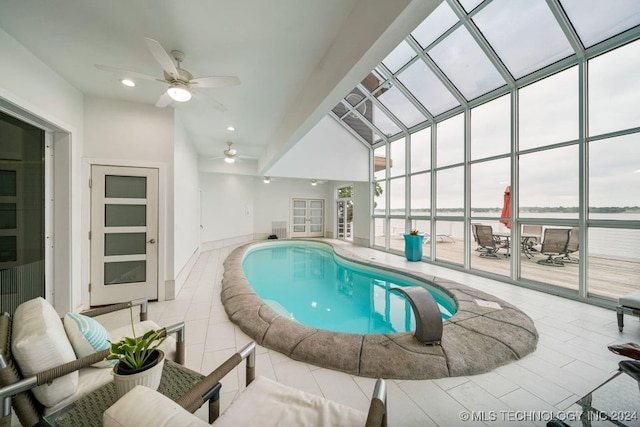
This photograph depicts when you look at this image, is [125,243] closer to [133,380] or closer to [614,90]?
[133,380]

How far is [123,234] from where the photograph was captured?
11.5 ft

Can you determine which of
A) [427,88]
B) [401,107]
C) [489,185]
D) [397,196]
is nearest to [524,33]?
[427,88]

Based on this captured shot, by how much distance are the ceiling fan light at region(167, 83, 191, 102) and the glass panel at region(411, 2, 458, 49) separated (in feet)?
12.3

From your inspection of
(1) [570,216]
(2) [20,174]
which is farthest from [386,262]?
(2) [20,174]

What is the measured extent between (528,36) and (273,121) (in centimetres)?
432

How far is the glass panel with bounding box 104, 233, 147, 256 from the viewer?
3.41 meters

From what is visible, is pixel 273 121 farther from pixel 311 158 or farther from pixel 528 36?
pixel 528 36

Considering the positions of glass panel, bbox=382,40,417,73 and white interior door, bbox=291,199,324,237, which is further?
white interior door, bbox=291,199,324,237

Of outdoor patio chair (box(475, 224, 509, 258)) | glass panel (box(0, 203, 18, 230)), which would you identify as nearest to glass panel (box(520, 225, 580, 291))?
outdoor patio chair (box(475, 224, 509, 258))

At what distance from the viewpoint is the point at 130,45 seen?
2.42m

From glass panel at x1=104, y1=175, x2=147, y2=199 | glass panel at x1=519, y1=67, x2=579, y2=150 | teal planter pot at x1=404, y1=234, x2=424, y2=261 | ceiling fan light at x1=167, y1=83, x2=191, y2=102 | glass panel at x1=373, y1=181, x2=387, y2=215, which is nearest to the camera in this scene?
ceiling fan light at x1=167, y1=83, x2=191, y2=102

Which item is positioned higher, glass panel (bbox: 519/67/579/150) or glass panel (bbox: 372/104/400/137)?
glass panel (bbox: 372/104/400/137)

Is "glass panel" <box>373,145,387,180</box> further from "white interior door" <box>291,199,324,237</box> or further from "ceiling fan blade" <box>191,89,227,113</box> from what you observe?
"ceiling fan blade" <box>191,89,227,113</box>

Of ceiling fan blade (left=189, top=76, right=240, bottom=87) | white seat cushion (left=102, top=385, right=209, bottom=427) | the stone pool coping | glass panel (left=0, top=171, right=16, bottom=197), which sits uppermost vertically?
ceiling fan blade (left=189, top=76, right=240, bottom=87)
